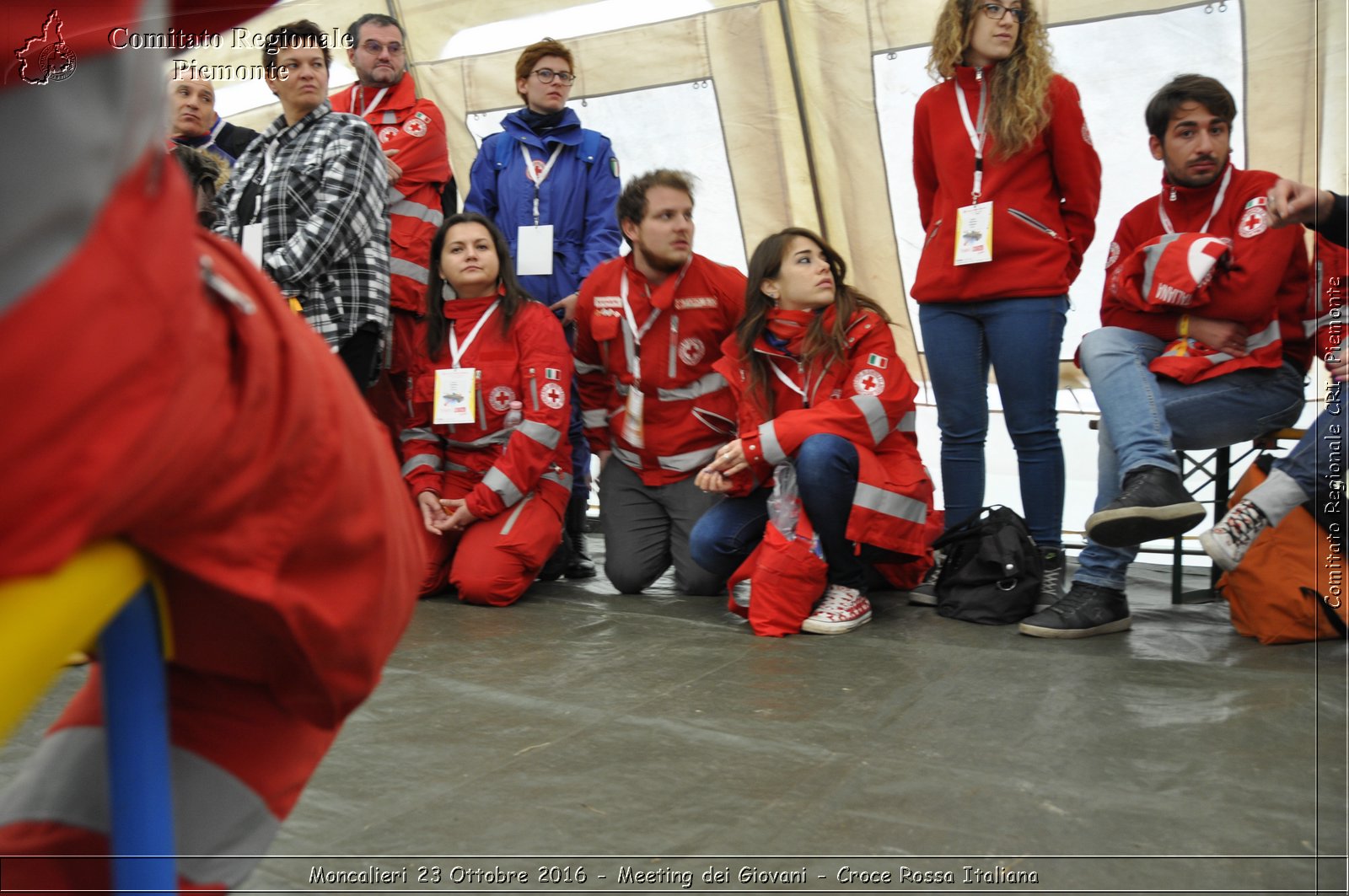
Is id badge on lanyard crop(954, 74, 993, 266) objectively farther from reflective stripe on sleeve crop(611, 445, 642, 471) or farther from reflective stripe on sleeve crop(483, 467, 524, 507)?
reflective stripe on sleeve crop(483, 467, 524, 507)

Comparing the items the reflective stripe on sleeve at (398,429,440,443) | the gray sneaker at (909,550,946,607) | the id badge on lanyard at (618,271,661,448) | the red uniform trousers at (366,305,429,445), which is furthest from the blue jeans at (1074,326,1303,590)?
the red uniform trousers at (366,305,429,445)

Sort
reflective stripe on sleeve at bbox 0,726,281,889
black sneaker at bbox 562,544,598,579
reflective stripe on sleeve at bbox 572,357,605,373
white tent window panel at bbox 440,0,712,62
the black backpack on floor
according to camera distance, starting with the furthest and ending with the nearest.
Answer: white tent window panel at bbox 440,0,712,62 < black sneaker at bbox 562,544,598,579 < reflective stripe on sleeve at bbox 572,357,605,373 < the black backpack on floor < reflective stripe on sleeve at bbox 0,726,281,889

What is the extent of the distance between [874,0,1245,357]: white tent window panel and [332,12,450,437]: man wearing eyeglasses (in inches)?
67.2

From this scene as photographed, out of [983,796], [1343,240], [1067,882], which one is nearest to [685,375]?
[1343,240]

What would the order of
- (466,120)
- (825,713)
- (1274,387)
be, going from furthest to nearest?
(466,120) → (1274,387) → (825,713)

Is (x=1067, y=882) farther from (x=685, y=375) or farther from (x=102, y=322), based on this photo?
(x=685, y=375)

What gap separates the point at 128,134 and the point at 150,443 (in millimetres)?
145

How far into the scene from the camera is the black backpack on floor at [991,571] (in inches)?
119

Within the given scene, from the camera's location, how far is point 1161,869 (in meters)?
1.49

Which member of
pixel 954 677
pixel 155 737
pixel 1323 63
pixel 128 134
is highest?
pixel 1323 63

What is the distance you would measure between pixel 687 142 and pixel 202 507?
4488 millimetres

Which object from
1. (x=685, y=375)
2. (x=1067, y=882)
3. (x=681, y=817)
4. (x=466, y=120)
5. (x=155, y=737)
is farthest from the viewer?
(x=466, y=120)

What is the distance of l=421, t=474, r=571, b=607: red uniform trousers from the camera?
3.48m

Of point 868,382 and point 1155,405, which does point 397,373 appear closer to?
point 868,382
